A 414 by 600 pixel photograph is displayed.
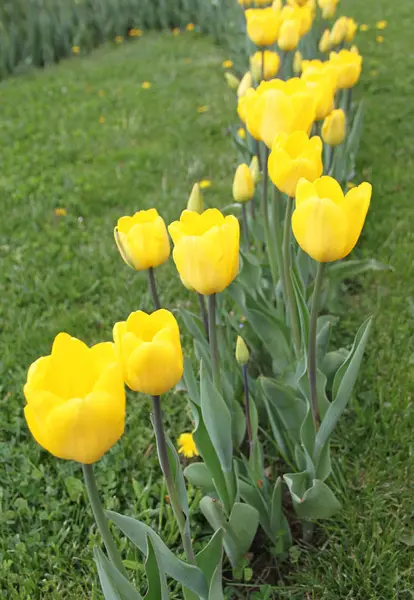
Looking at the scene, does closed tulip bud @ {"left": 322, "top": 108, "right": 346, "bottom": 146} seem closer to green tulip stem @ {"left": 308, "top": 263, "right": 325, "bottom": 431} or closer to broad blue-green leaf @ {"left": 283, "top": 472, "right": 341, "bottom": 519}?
green tulip stem @ {"left": 308, "top": 263, "right": 325, "bottom": 431}

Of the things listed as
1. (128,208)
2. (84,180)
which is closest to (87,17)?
(84,180)

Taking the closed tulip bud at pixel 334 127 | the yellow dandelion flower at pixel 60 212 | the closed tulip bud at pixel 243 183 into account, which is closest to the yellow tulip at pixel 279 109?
the closed tulip bud at pixel 243 183

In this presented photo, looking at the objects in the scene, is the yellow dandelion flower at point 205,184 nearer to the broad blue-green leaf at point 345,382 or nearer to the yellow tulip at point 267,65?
the yellow tulip at point 267,65

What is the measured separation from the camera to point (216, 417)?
1286mm

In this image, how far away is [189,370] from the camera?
1515mm

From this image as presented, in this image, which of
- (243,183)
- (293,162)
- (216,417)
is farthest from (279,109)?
(216,417)

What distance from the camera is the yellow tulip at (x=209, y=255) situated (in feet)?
3.51

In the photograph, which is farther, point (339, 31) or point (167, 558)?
point (339, 31)

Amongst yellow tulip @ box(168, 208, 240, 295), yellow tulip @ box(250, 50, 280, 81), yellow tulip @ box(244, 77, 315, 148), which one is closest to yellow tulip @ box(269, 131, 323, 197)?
yellow tulip @ box(244, 77, 315, 148)

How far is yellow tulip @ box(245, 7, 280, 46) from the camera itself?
2.24 m

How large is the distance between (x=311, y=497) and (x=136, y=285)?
1519 millimetres

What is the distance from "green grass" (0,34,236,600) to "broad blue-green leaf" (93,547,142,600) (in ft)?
1.71

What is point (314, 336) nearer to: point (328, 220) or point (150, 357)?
point (328, 220)

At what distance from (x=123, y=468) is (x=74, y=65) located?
5181 millimetres
